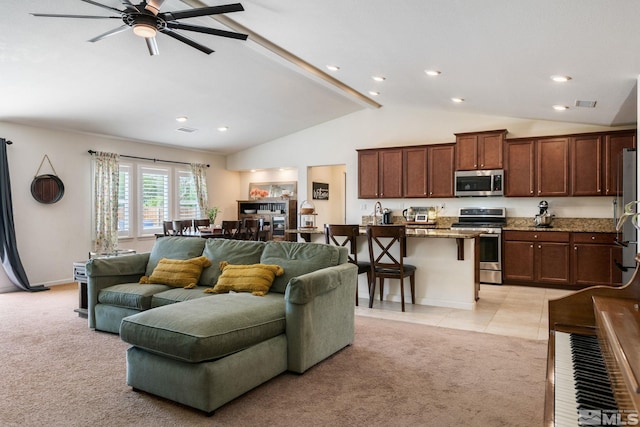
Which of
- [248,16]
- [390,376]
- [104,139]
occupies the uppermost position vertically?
[248,16]

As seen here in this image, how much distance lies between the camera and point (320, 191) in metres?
9.77

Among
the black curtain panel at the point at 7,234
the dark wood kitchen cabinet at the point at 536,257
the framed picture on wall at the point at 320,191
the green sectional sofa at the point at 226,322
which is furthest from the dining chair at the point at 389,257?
the black curtain panel at the point at 7,234

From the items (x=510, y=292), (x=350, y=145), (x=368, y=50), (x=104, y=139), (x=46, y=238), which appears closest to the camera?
(x=368, y=50)

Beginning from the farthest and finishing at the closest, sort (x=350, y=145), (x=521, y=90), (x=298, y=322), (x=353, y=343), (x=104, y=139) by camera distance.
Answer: (x=350, y=145) < (x=104, y=139) < (x=521, y=90) < (x=353, y=343) < (x=298, y=322)

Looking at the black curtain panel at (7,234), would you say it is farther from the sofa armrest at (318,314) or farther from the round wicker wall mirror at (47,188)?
the sofa armrest at (318,314)

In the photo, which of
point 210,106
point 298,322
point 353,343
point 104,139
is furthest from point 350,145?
point 298,322

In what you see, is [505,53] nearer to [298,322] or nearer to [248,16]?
[248,16]

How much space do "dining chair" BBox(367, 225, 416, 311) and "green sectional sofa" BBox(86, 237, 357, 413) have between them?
1.21 metres

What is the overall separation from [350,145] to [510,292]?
3.99 m

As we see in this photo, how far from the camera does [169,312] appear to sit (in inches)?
110

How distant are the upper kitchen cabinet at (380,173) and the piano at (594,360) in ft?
20.3

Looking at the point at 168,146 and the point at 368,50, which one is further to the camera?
the point at 168,146

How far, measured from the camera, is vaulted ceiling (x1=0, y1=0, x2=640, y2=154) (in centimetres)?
329

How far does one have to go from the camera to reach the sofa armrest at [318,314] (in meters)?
2.99
